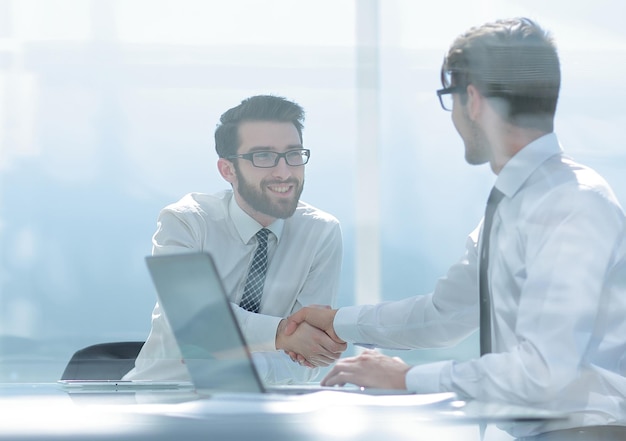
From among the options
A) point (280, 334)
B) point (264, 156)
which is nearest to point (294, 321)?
point (280, 334)

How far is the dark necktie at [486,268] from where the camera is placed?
1827 mm

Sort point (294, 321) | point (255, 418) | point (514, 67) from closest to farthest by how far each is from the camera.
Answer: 1. point (255, 418)
2. point (514, 67)
3. point (294, 321)

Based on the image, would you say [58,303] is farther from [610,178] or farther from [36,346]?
[610,178]

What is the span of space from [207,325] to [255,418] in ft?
0.68

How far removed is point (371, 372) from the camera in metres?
1.75

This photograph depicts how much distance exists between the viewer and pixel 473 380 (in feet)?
5.33

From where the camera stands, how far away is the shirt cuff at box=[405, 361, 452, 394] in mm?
1663

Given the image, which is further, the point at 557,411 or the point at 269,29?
the point at 269,29

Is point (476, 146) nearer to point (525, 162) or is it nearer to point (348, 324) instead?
point (525, 162)

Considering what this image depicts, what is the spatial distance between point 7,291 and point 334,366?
71cm

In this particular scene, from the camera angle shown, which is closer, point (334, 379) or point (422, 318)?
point (334, 379)

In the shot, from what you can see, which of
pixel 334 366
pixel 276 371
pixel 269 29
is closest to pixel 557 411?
pixel 334 366

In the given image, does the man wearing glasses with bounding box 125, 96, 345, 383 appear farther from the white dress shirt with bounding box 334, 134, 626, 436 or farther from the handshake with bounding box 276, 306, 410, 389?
the white dress shirt with bounding box 334, 134, 626, 436

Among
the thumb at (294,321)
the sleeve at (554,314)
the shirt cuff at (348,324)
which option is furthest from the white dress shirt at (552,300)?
the thumb at (294,321)
